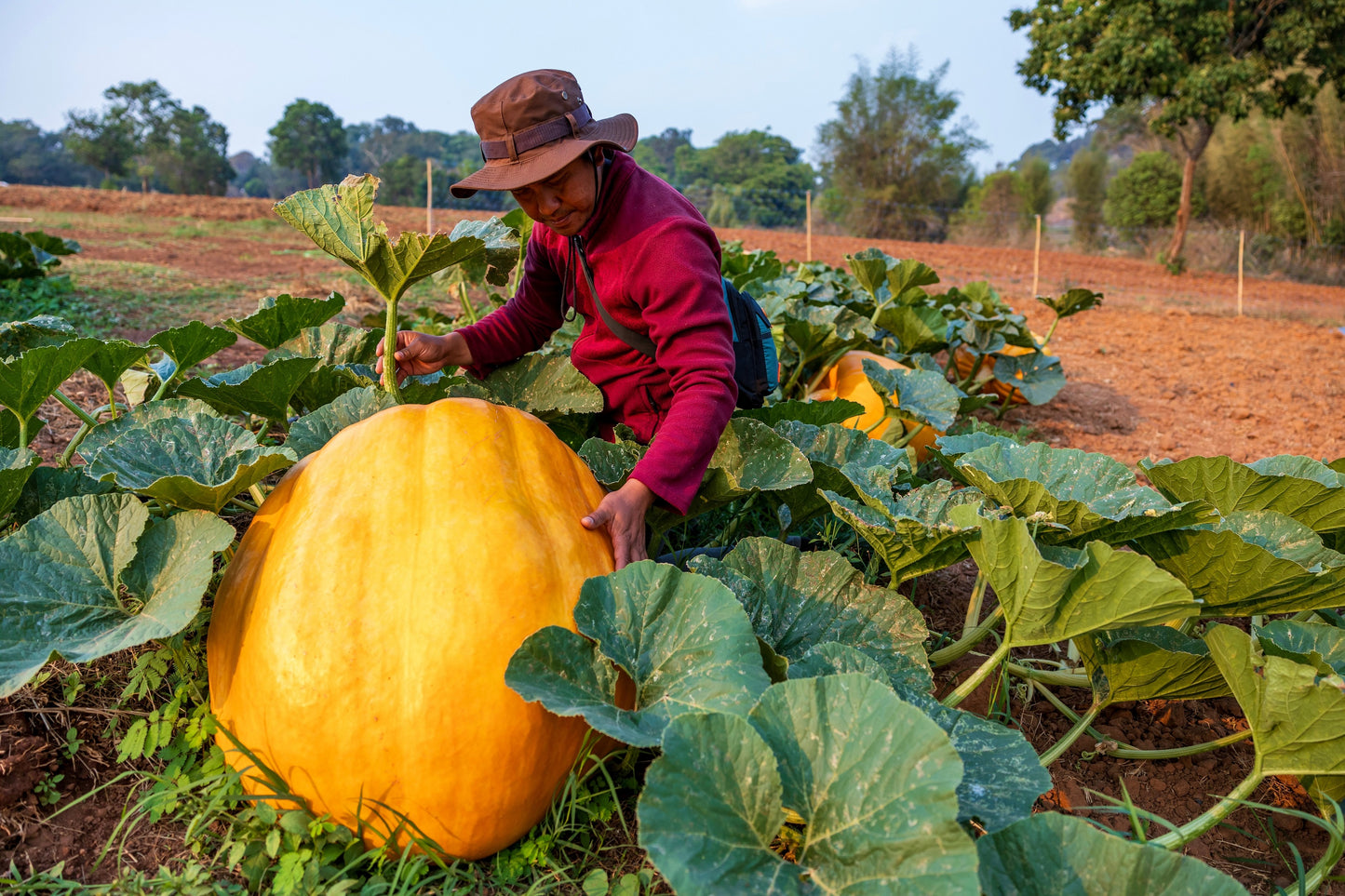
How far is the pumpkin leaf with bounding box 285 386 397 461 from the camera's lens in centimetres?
181

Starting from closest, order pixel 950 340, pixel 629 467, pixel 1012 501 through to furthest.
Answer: pixel 1012 501 < pixel 629 467 < pixel 950 340

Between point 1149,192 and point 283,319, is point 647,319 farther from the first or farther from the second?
point 1149,192

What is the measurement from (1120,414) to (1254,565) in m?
4.24

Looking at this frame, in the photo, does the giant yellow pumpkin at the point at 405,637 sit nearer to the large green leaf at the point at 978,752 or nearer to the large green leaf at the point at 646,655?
the large green leaf at the point at 646,655

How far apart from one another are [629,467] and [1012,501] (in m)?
0.84

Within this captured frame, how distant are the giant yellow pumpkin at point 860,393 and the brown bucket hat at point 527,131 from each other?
1.85 metres

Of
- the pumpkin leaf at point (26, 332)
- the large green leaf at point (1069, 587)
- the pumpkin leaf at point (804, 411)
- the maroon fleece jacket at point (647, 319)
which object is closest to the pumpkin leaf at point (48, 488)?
the pumpkin leaf at point (26, 332)

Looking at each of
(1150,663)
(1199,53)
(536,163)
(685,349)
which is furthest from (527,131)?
(1199,53)

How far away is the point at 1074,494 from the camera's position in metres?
1.79

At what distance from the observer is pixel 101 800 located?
144 cm

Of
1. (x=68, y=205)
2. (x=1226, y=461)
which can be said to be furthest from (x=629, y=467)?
(x=68, y=205)

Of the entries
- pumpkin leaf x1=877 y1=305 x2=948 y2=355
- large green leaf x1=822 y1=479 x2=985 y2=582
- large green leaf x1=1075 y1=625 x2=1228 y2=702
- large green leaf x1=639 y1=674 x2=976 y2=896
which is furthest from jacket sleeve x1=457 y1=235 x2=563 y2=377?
pumpkin leaf x1=877 y1=305 x2=948 y2=355

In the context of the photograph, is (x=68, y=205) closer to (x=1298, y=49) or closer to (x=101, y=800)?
(x=101, y=800)

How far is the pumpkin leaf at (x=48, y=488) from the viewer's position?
5.39 feet
